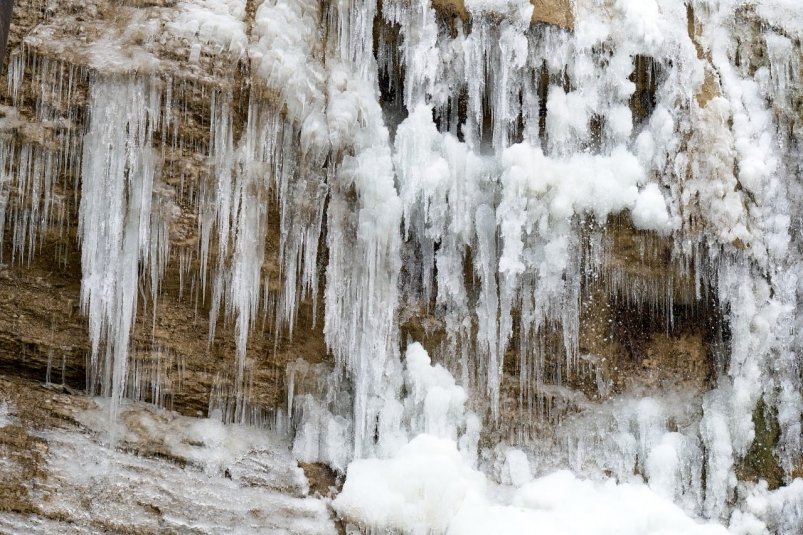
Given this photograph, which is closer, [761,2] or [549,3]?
[549,3]

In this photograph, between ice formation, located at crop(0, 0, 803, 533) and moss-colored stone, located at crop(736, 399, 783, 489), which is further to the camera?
moss-colored stone, located at crop(736, 399, 783, 489)

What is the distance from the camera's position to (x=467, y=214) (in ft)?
19.6

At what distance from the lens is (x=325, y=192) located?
5754mm

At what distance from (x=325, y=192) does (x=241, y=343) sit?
3.61 feet

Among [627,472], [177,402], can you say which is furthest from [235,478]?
[627,472]

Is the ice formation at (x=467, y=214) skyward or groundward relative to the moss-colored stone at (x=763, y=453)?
skyward

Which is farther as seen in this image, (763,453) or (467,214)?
(763,453)

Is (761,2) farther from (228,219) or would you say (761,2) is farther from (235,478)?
(235,478)

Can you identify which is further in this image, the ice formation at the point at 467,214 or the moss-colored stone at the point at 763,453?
the moss-colored stone at the point at 763,453

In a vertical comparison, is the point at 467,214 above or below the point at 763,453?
above

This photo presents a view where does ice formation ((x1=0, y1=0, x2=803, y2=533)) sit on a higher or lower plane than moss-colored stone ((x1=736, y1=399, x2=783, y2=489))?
higher

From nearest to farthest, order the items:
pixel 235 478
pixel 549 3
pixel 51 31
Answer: pixel 51 31 < pixel 235 478 < pixel 549 3

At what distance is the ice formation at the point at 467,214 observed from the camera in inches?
215

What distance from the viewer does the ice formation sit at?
5.45 m
